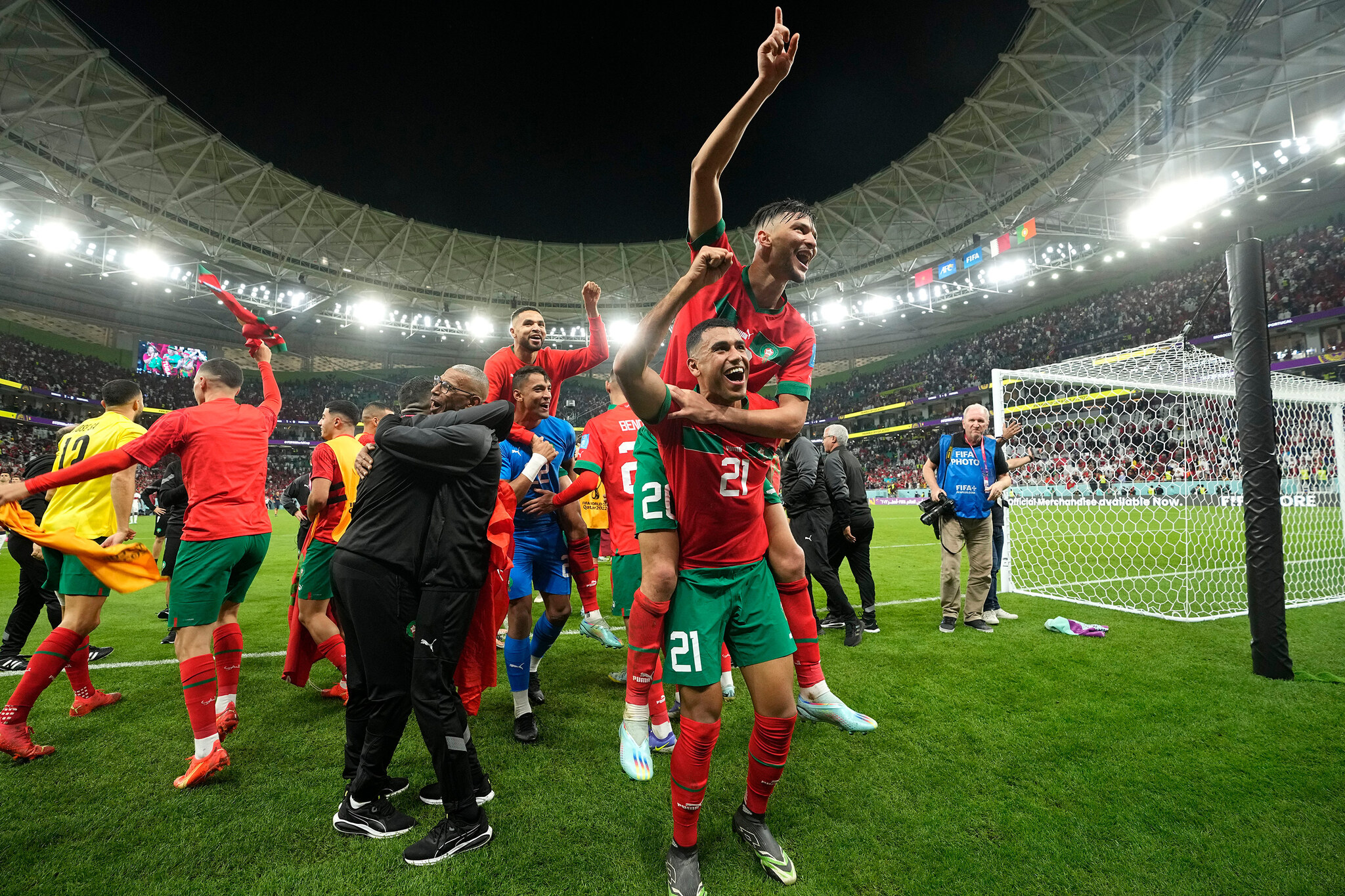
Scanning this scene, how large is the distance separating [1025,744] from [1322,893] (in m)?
1.24

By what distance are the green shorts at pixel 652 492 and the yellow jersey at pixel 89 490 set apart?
341cm

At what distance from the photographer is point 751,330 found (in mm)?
2855

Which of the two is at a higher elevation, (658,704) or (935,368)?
(935,368)

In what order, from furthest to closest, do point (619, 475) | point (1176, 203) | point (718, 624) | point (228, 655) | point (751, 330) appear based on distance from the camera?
point (1176, 203) → point (619, 475) → point (228, 655) → point (751, 330) → point (718, 624)

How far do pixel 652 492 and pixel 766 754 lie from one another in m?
1.12

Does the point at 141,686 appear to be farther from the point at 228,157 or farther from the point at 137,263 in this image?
the point at 137,263

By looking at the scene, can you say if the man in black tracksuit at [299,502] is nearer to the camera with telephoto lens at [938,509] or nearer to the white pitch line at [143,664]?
the white pitch line at [143,664]

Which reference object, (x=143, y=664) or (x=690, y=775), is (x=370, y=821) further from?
(x=143, y=664)

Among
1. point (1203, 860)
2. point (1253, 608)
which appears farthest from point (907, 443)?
point (1203, 860)

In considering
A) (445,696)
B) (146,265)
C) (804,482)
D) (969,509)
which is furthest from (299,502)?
(146,265)

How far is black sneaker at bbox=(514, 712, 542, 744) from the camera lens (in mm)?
3439

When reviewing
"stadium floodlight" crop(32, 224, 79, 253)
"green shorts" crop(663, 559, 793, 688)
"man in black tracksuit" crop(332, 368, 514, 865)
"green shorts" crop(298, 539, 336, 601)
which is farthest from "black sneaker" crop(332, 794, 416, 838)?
"stadium floodlight" crop(32, 224, 79, 253)

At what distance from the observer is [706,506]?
2.36 m

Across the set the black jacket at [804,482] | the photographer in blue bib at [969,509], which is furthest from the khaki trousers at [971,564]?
the black jacket at [804,482]
